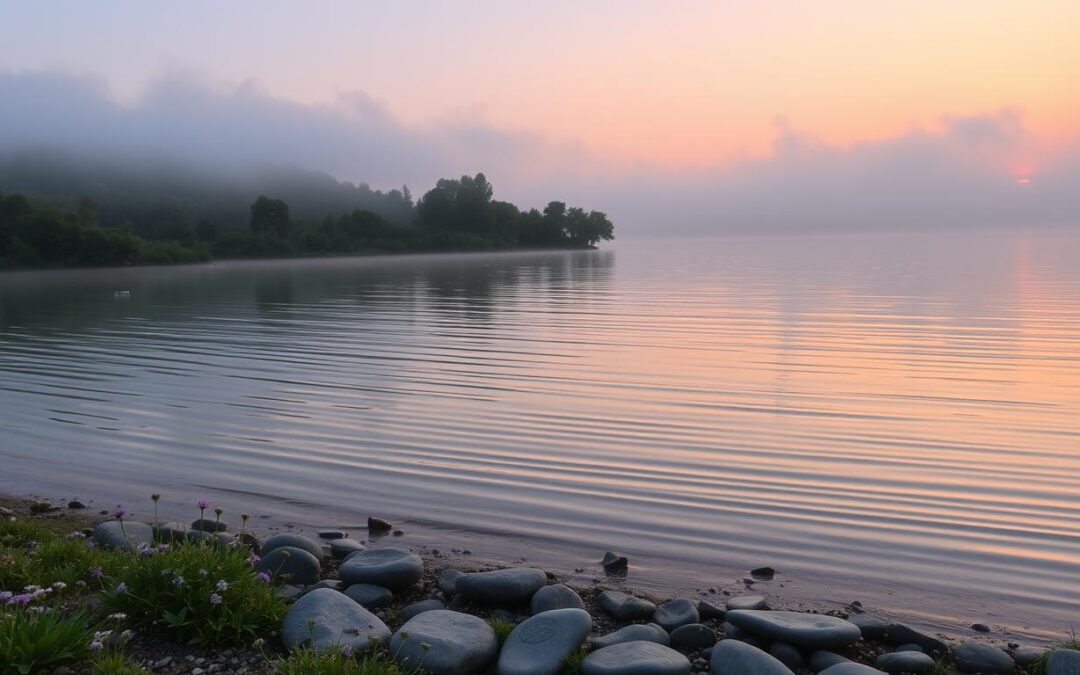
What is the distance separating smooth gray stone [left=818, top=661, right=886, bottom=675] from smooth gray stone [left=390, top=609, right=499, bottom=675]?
222 cm

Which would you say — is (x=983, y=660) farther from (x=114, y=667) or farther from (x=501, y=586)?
(x=114, y=667)

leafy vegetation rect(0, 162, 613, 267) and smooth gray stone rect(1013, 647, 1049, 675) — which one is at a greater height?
leafy vegetation rect(0, 162, 613, 267)

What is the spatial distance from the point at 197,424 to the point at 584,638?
443 inches

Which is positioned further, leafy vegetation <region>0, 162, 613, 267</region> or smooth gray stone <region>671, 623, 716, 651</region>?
leafy vegetation <region>0, 162, 613, 267</region>

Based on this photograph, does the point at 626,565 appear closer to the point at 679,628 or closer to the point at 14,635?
the point at 679,628

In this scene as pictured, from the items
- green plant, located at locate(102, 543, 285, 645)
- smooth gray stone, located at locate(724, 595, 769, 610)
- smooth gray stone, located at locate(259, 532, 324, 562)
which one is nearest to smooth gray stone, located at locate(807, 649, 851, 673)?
smooth gray stone, located at locate(724, 595, 769, 610)

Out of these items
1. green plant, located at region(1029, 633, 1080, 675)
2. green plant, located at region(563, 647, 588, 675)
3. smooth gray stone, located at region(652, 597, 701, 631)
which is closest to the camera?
green plant, located at region(563, 647, 588, 675)

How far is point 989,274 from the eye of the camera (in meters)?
59.6

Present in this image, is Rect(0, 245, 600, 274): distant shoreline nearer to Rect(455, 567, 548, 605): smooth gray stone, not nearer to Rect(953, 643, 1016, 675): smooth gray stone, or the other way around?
Rect(455, 567, 548, 605): smooth gray stone

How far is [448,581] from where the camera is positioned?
24.4ft

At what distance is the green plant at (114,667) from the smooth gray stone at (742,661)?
3.56 metres

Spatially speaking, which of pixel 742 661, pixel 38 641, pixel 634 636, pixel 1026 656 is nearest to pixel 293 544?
pixel 38 641

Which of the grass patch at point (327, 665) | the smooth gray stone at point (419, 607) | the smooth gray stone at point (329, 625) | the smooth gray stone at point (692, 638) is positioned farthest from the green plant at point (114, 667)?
the smooth gray stone at point (692, 638)

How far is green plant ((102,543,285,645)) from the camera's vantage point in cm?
569
